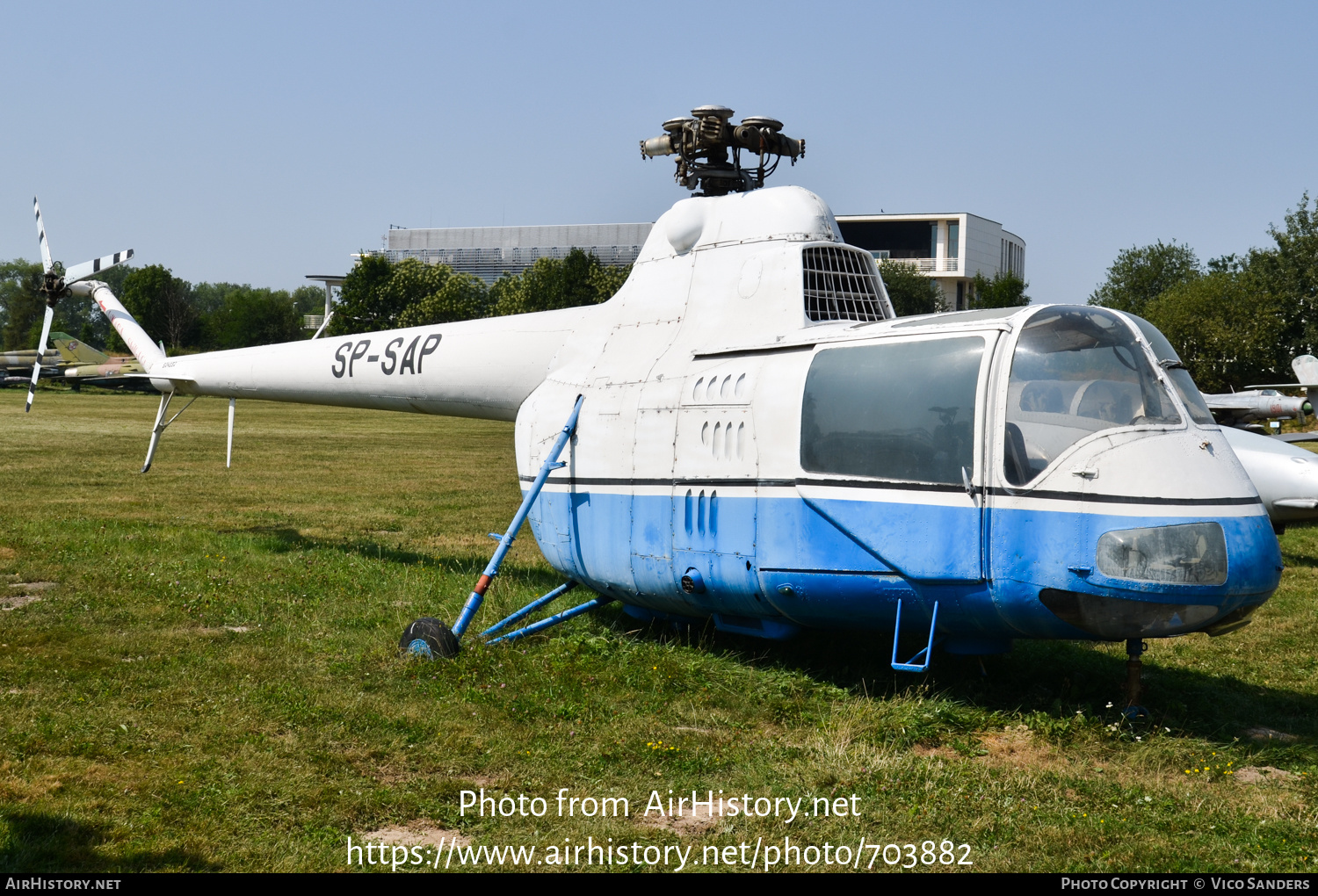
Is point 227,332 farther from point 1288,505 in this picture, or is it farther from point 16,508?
point 1288,505

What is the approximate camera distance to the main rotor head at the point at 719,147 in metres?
9.42

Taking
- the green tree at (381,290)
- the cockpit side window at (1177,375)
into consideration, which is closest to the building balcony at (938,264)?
the green tree at (381,290)

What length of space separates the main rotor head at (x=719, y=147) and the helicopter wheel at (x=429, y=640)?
4523mm

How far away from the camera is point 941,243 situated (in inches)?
3905

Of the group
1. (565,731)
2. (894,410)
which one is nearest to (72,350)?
(565,731)

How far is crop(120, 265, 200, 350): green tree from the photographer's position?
104 m

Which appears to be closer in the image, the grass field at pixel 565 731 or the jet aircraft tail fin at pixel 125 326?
the grass field at pixel 565 731

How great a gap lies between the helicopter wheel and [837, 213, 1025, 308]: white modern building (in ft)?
296

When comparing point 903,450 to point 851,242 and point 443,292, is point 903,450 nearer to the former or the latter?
point 443,292

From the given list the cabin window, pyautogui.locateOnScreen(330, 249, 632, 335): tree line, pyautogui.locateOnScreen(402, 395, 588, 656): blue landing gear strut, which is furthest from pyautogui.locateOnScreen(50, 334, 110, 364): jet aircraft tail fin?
the cabin window

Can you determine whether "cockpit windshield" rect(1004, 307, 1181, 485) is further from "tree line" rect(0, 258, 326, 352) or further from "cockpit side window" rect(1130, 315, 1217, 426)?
"tree line" rect(0, 258, 326, 352)

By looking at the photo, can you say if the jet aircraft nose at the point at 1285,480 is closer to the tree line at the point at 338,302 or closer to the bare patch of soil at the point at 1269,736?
the bare patch of soil at the point at 1269,736

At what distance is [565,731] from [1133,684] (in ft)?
13.0
